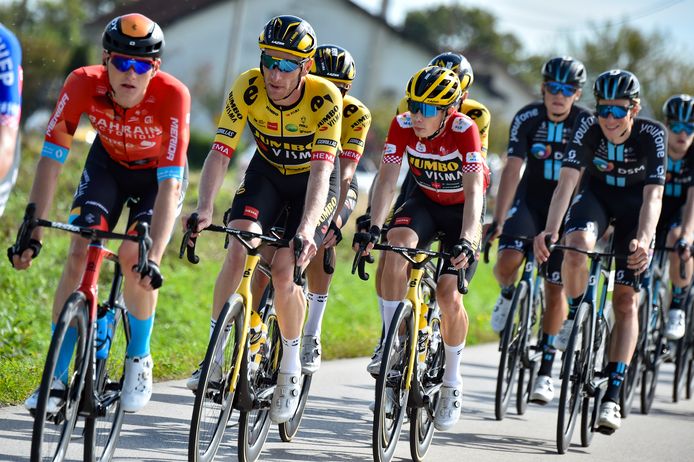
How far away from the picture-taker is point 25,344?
855 centimetres

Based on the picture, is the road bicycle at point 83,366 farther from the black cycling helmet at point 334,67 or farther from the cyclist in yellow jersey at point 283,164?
the black cycling helmet at point 334,67

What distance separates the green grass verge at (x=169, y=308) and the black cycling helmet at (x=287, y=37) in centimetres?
276

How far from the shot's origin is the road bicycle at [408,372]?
6203mm

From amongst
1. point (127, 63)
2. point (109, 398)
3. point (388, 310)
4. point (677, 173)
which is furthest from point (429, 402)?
point (677, 173)

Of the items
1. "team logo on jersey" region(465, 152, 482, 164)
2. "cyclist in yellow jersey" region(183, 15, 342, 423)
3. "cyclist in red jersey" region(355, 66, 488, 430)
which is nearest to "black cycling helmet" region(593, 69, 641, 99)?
"cyclist in red jersey" region(355, 66, 488, 430)

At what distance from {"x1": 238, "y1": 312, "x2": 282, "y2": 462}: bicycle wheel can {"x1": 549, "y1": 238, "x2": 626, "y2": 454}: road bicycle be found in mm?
2177

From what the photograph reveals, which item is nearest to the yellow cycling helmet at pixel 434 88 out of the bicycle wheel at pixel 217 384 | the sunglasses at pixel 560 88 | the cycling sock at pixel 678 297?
the bicycle wheel at pixel 217 384

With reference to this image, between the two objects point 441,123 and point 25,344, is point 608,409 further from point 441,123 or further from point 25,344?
point 25,344

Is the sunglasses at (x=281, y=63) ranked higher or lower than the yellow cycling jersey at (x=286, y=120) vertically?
higher

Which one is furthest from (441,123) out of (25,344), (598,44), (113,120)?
(598,44)

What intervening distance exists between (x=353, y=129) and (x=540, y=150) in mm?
2349

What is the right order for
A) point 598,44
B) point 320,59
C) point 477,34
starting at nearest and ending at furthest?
point 320,59, point 598,44, point 477,34

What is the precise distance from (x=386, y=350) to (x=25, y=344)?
369 centimetres

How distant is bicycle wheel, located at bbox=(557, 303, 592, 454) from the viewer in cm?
741
